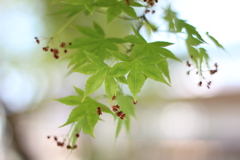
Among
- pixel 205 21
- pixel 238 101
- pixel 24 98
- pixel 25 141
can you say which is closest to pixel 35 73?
pixel 24 98

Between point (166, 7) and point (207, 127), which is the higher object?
point (166, 7)

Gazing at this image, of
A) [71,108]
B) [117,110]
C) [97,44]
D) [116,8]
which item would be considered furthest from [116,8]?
[71,108]

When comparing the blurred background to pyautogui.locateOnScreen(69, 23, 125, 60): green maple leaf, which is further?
the blurred background

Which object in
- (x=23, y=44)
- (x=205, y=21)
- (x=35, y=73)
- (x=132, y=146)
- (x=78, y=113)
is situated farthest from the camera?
(x=132, y=146)

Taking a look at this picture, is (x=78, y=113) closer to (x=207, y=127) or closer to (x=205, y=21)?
(x=205, y=21)

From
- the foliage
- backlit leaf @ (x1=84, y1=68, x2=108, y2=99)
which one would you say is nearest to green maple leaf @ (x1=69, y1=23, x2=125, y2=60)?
the foliage

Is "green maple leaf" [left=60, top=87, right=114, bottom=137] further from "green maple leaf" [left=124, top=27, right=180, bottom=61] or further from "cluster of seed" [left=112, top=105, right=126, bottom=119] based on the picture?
"green maple leaf" [left=124, top=27, right=180, bottom=61]

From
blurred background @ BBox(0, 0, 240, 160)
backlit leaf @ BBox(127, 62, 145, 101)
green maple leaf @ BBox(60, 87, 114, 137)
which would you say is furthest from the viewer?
blurred background @ BBox(0, 0, 240, 160)

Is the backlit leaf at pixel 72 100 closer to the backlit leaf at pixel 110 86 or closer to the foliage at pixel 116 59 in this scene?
the foliage at pixel 116 59
